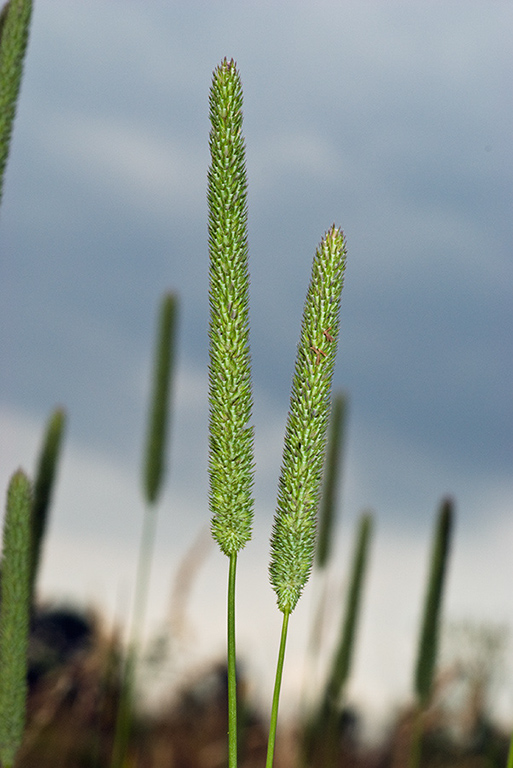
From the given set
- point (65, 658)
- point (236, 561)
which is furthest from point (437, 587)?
point (65, 658)

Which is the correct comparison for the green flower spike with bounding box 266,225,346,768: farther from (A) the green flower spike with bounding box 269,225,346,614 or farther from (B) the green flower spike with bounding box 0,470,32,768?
(B) the green flower spike with bounding box 0,470,32,768

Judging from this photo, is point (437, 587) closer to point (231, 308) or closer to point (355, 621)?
point (355, 621)

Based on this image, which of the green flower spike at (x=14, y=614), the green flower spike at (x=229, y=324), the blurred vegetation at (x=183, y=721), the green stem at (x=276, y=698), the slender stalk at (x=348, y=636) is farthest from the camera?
the blurred vegetation at (x=183, y=721)

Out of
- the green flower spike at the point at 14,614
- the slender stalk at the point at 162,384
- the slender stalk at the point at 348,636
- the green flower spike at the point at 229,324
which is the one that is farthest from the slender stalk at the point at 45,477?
the green flower spike at the point at 229,324

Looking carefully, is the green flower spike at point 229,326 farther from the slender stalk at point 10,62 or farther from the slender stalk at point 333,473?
the slender stalk at point 333,473

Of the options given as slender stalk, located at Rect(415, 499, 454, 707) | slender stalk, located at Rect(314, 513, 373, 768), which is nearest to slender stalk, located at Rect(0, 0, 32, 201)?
slender stalk, located at Rect(415, 499, 454, 707)

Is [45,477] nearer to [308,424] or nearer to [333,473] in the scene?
[333,473]

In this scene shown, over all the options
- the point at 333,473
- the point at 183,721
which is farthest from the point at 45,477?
the point at 183,721
